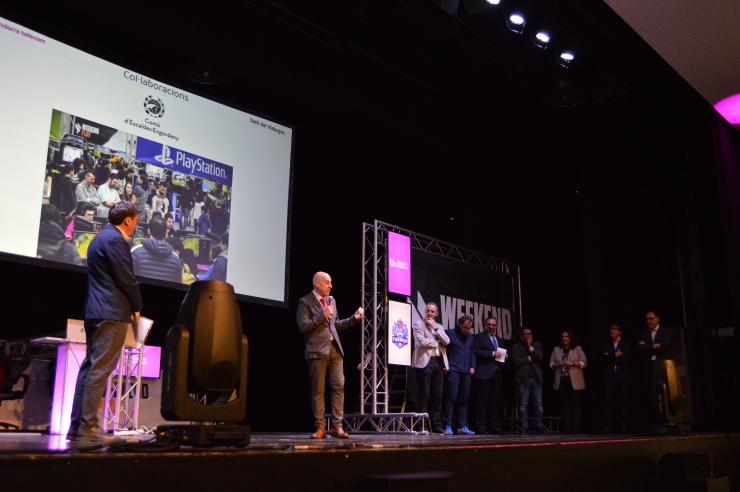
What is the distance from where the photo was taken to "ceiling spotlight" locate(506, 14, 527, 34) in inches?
262

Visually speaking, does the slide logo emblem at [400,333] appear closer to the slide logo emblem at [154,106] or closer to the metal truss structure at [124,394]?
the metal truss structure at [124,394]

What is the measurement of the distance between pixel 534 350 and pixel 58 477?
8135 mm

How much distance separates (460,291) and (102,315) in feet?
21.3

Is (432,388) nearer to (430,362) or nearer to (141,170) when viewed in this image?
(430,362)

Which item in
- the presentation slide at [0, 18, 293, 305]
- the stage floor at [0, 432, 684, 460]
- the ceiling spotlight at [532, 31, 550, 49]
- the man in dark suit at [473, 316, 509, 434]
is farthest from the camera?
the man in dark suit at [473, 316, 509, 434]

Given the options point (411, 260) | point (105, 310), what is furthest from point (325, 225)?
point (105, 310)

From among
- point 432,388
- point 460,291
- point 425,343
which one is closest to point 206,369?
point 425,343

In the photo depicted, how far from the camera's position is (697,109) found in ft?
25.1

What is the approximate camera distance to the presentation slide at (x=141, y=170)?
5.41 m

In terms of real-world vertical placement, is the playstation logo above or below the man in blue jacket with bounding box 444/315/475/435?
above

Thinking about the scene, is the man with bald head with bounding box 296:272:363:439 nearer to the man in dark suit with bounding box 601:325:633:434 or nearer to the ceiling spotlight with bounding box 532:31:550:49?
the ceiling spotlight with bounding box 532:31:550:49

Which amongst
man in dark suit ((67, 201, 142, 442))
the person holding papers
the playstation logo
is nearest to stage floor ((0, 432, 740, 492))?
man in dark suit ((67, 201, 142, 442))

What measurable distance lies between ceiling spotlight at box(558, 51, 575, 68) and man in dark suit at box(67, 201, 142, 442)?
536cm

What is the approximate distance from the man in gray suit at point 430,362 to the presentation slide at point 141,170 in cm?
180
